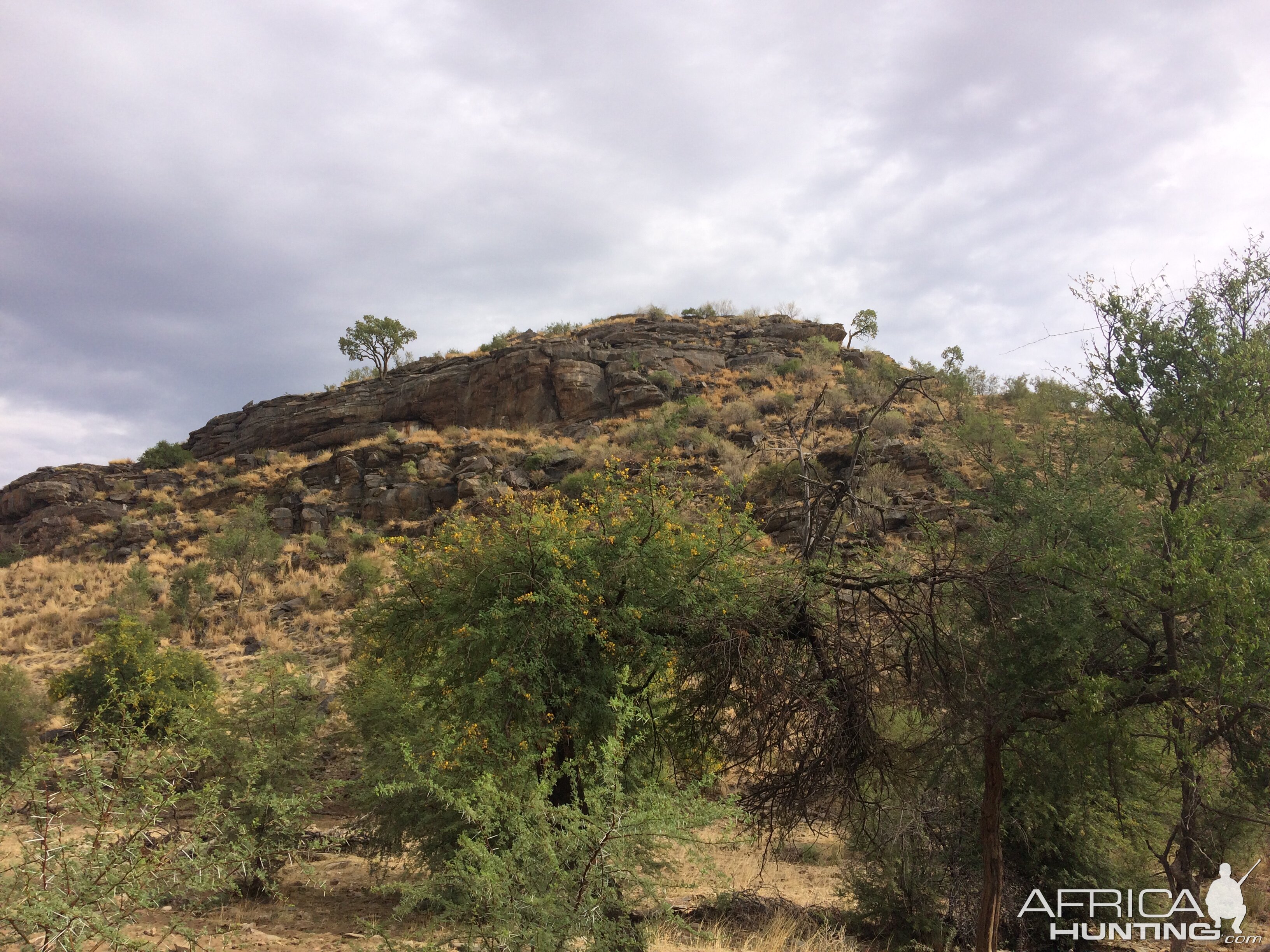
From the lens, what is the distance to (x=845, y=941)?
33.2ft

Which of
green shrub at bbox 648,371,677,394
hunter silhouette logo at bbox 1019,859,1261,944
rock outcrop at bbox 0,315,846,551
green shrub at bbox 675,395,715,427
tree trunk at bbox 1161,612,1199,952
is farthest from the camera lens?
green shrub at bbox 648,371,677,394

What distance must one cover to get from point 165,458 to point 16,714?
35.3m

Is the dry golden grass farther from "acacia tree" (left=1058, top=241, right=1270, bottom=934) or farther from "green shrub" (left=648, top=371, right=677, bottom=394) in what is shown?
"green shrub" (left=648, top=371, right=677, bottom=394)

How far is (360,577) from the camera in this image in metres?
27.8

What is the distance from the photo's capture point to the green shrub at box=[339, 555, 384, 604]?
2669 centimetres

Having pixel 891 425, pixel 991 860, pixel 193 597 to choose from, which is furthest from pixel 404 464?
pixel 991 860

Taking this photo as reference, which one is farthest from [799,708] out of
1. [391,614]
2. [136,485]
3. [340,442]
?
[136,485]

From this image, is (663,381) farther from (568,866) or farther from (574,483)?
(568,866)

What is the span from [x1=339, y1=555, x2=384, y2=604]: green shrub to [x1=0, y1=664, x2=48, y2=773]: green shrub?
9422mm

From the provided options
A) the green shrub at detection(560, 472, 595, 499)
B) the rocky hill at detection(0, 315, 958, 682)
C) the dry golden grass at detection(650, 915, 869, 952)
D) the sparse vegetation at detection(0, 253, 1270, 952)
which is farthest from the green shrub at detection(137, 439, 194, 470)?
the dry golden grass at detection(650, 915, 869, 952)

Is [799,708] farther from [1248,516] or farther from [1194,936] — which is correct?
[1194,936]

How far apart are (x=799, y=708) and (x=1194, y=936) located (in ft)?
24.2

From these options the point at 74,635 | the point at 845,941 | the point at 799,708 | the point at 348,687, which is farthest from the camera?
the point at 74,635

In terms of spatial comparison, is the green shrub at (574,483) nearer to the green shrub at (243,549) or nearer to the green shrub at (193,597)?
the green shrub at (243,549)
